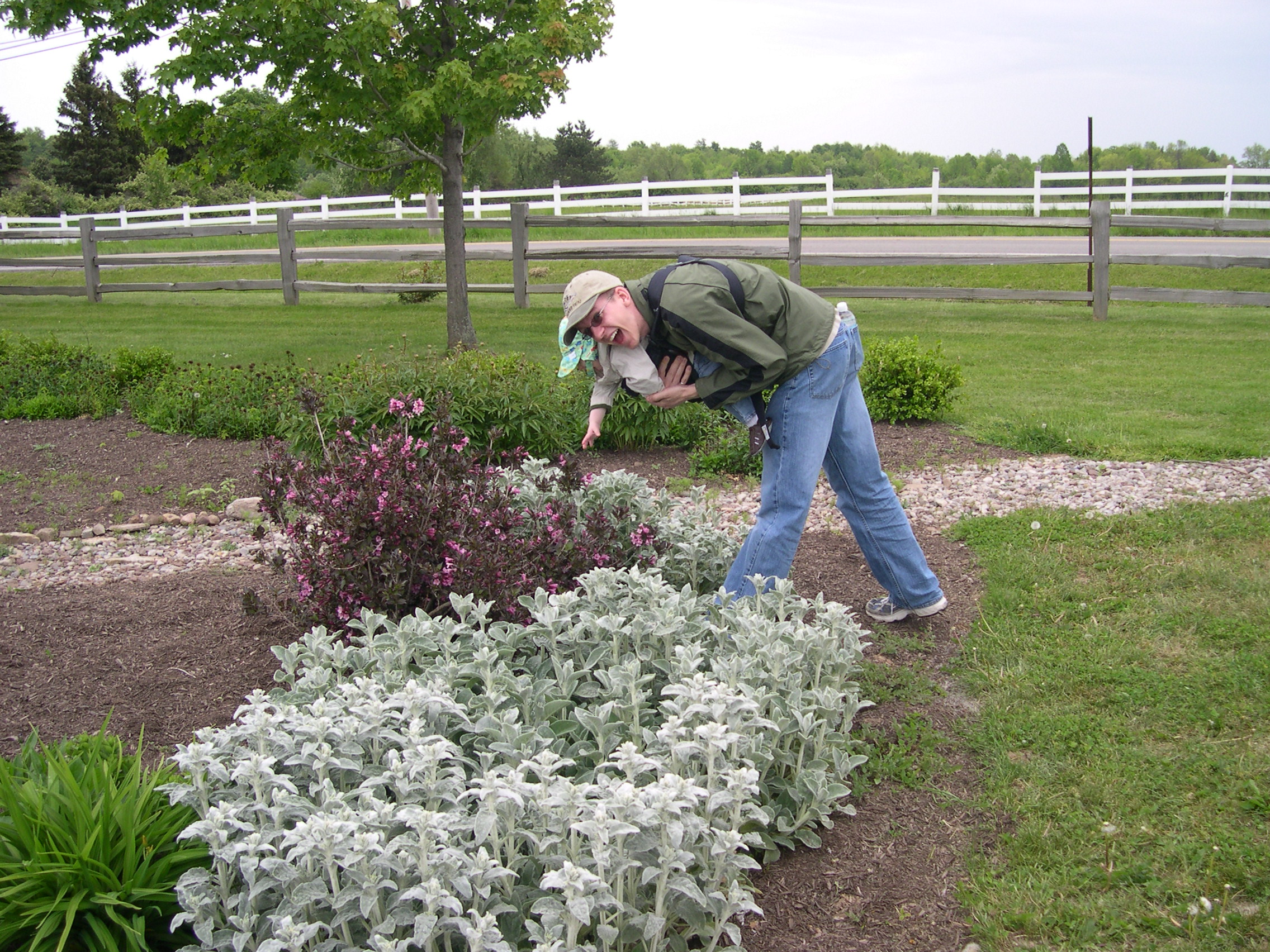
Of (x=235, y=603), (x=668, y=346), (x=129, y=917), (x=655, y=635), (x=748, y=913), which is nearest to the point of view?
(x=129, y=917)

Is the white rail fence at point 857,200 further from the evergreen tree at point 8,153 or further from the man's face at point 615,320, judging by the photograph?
the man's face at point 615,320

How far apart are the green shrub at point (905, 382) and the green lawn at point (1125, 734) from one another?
2.46 meters

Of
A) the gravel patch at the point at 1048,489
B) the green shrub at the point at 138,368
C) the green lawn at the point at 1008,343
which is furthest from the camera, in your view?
the green shrub at the point at 138,368

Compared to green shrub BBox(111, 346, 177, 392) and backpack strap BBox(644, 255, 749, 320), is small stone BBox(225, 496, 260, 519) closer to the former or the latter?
green shrub BBox(111, 346, 177, 392)

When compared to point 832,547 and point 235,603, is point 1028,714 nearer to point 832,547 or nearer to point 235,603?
point 832,547

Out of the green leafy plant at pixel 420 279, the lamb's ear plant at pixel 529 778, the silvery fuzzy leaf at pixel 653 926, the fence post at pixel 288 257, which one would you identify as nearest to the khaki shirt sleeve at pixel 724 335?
the lamb's ear plant at pixel 529 778

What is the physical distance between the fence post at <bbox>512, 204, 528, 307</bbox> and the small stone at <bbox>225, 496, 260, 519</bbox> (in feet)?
26.5

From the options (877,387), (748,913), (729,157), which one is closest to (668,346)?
(748,913)

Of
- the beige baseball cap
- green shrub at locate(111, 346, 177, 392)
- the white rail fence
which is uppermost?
the white rail fence

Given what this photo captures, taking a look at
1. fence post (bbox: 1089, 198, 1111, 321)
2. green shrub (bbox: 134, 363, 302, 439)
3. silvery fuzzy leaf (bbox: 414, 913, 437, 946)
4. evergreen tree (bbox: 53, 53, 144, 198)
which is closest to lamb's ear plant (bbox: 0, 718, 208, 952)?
silvery fuzzy leaf (bbox: 414, 913, 437, 946)

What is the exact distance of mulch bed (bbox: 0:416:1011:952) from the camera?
8.75ft

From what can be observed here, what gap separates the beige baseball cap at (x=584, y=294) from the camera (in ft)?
10.9

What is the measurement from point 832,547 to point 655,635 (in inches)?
85.1

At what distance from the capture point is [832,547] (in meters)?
5.25
